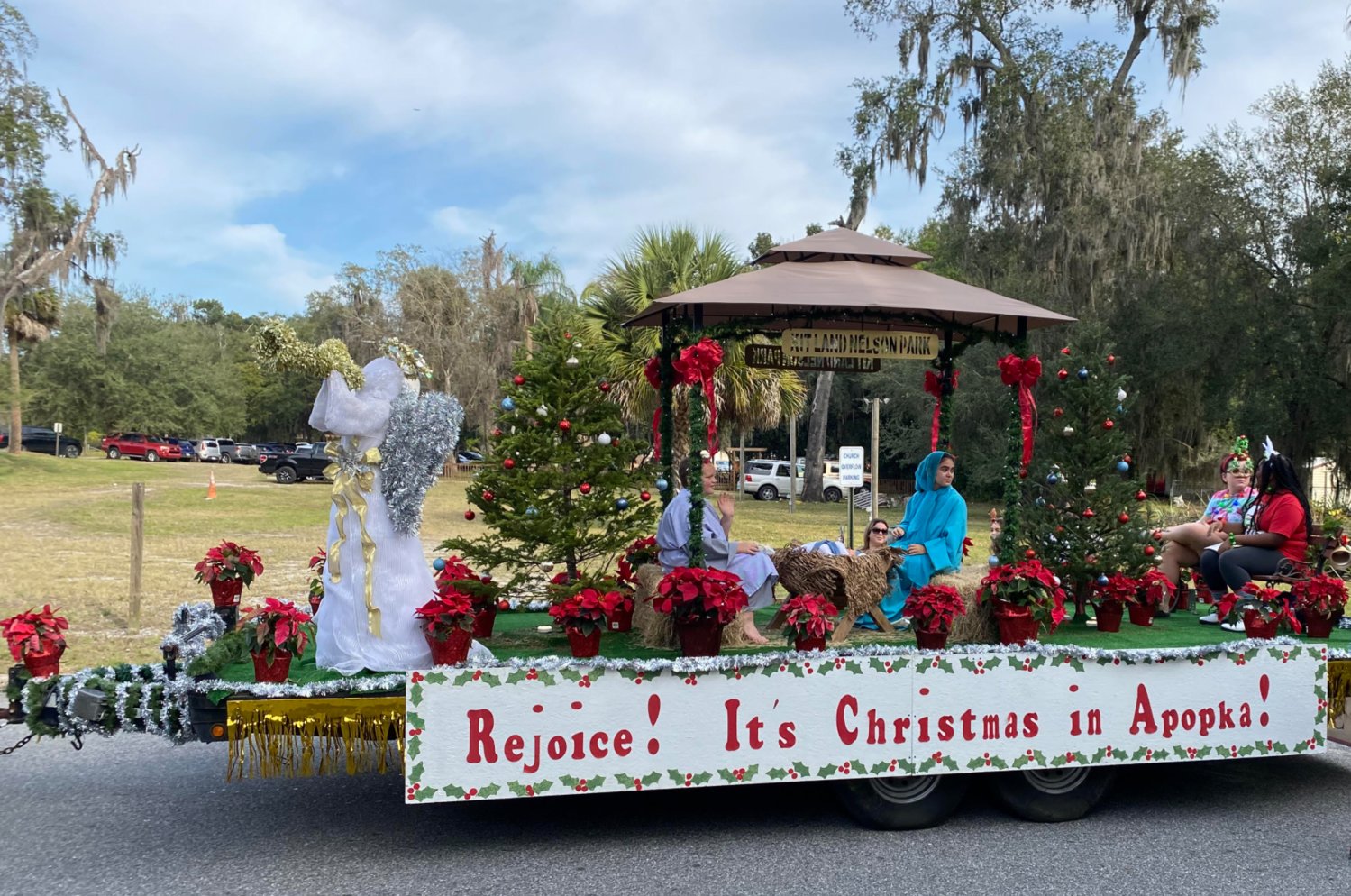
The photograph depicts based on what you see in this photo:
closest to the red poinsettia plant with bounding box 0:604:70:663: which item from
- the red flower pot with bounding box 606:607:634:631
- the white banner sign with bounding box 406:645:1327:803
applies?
the white banner sign with bounding box 406:645:1327:803

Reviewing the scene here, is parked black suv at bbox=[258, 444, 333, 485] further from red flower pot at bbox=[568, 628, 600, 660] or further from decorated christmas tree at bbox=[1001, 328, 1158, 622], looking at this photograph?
red flower pot at bbox=[568, 628, 600, 660]

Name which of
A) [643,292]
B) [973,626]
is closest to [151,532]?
[643,292]

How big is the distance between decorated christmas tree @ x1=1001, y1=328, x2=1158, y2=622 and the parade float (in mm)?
19

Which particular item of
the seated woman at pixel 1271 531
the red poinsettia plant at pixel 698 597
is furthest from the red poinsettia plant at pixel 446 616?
the seated woman at pixel 1271 531

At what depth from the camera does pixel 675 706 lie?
4.46 metres

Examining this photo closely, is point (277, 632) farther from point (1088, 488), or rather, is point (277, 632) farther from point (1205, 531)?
point (1205, 531)

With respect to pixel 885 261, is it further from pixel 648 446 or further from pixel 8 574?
pixel 8 574

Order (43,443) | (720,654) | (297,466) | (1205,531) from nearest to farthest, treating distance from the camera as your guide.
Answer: (720,654), (1205,531), (297,466), (43,443)

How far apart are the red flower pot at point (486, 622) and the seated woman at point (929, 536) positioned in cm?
228

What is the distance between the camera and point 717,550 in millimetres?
5848

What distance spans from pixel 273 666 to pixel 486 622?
1.64 meters

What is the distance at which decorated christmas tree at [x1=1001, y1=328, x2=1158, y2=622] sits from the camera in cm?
609

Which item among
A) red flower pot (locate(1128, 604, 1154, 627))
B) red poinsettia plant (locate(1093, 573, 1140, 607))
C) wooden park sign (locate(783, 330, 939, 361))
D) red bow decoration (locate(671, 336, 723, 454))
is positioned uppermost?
wooden park sign (locate(783, 330, 939, 361))

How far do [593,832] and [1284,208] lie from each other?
21356 mm
